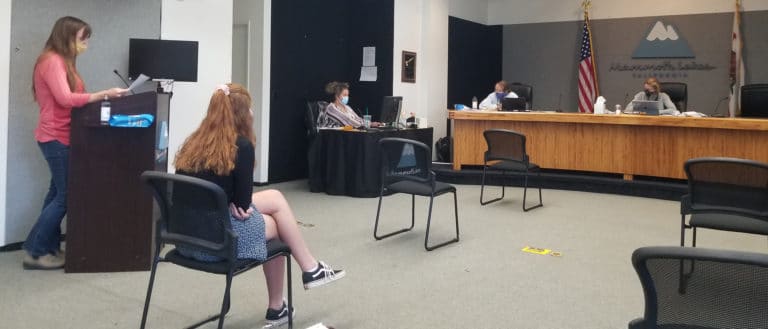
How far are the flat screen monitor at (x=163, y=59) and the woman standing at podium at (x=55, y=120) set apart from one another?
0.90 metres

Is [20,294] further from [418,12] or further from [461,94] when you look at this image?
[461,94]

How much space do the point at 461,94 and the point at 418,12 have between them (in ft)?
5.72

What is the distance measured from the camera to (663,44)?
959 centimetres

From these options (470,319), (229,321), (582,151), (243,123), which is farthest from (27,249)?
(582,151)

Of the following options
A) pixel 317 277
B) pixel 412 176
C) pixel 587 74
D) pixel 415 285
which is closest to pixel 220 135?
pixel 317 277

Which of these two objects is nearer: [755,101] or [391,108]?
[755,101]

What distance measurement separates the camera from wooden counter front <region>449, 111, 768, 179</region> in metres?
6.44

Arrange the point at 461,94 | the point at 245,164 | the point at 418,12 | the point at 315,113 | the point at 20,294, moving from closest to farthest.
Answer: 1. the point at 245,164
2. the point at 20,294
3. the point at 315,113
4. the point at 418,12
5. the point at 461,94

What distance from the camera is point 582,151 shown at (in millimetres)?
7383

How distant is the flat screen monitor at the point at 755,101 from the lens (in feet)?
21.8

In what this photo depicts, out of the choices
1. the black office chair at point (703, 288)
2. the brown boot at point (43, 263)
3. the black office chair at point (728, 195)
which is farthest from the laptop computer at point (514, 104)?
the black office chair at point (703, 288)

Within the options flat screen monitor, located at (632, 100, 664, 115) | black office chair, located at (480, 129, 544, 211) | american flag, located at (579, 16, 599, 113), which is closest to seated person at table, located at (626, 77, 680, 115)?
flat screen monitor, located at (632, 100, 664, 115)

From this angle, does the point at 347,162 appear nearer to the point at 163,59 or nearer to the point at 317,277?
the point at 163,59

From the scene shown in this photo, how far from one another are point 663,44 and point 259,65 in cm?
615
